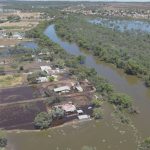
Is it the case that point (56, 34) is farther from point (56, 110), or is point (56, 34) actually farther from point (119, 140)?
point (119, 140)

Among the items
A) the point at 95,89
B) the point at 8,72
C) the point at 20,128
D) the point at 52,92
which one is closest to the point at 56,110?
the point at 20,128

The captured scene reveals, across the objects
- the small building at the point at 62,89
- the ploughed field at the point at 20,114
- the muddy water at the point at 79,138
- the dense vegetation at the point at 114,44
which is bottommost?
the muddy water at the point at 79,138

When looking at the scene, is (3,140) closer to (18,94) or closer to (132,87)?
(18,94)

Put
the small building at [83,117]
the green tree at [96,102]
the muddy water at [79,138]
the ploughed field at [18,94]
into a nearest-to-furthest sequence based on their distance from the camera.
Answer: the muddy water at [79,138], the small building at [83,117], the green tree at [96,102], the ploughed field at [18,94]

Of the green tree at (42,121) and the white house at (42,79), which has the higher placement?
the white house at (42,79)

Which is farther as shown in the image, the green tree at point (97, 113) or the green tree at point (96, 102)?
the green tree at point (96, 102)

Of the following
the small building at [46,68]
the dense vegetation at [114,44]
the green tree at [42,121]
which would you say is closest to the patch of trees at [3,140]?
the green tree at [42,121]

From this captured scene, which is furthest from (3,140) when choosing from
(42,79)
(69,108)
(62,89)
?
(42,79)

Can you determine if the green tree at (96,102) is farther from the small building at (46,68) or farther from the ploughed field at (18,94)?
the small building at (46,68)
